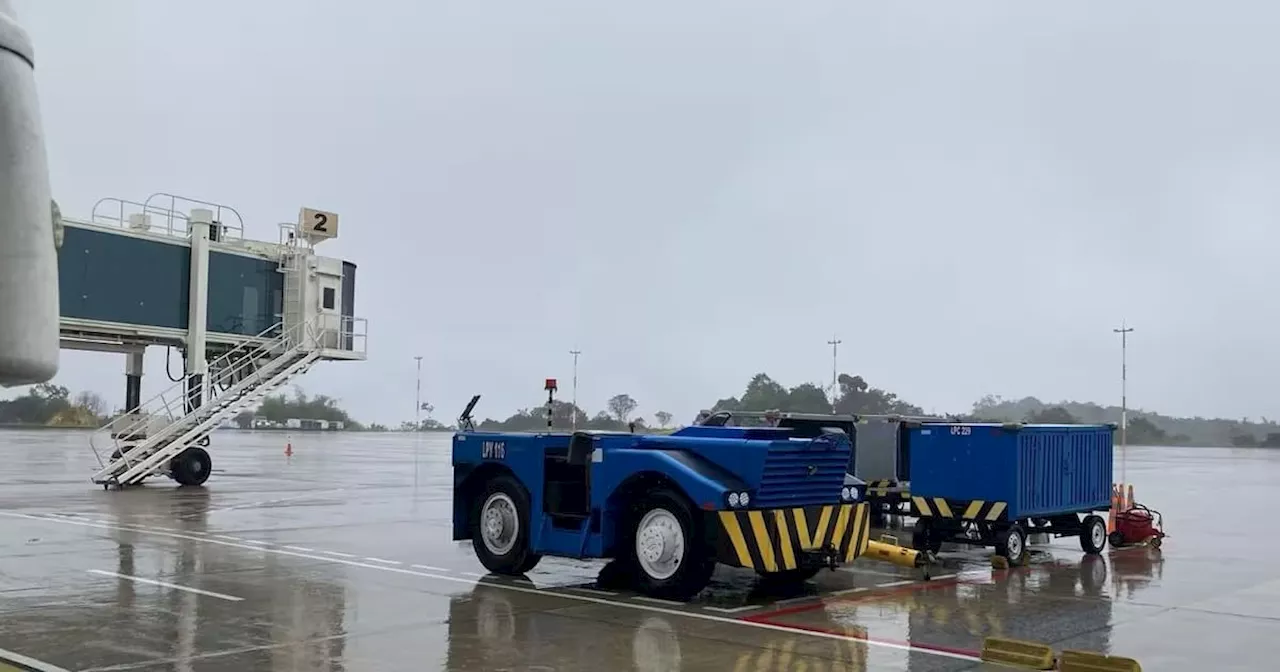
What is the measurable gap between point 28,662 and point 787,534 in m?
7.00

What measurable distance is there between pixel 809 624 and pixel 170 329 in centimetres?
2273

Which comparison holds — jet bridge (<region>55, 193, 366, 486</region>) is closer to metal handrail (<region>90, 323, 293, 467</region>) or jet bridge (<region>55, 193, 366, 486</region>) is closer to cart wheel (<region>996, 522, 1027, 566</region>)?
metal handrail (<region>90, 323, 293, 467</region>)

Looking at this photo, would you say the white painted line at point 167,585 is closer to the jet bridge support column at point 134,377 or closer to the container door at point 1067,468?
the container door at point 1067,468

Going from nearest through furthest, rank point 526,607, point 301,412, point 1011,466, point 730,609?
1. point 730,609
2. point 526,607
3. point 1011,466
4. point 301,412

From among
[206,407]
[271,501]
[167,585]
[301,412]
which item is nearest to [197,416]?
[206,407]

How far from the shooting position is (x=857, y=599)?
11641 millimetres

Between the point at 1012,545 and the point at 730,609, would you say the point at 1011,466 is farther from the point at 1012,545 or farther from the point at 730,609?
the point at 730,609

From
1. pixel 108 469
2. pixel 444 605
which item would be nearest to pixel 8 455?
pixel 108 469

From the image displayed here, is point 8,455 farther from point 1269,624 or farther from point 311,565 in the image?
point 1269,624

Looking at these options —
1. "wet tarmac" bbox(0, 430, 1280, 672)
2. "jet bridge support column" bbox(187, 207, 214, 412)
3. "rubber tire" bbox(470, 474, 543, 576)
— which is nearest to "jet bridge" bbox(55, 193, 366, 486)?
"jet bridge support column" bbox(187, 207, 214, 412)

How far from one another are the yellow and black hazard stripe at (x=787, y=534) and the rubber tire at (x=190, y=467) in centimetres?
2124

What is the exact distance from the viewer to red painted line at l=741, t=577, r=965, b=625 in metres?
10.5

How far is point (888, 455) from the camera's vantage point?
19.1m

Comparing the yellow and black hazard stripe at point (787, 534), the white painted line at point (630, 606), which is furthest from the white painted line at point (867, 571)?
the white painted line at point (630, 606)
